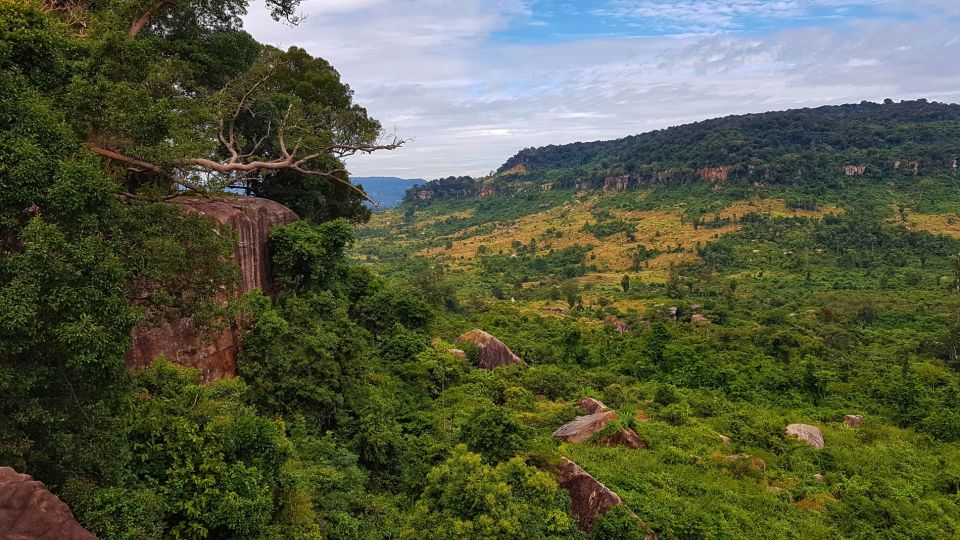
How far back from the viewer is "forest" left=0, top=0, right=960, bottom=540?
25.4 ft

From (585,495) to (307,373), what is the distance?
7.75 meters

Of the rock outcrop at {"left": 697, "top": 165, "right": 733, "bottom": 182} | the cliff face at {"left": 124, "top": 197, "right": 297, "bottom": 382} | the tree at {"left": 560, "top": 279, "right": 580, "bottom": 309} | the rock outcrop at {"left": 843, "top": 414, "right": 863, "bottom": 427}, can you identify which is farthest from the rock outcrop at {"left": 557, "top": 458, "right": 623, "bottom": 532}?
the rock outcrop at {"left": 697, "top": 165, "right": 733, "bottom": 182}

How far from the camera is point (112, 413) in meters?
8.48

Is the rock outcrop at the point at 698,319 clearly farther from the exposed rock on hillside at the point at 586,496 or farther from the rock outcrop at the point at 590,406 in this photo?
the exposed rock on hillside at the point at 586,496

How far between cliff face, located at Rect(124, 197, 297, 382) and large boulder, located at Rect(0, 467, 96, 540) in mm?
4135

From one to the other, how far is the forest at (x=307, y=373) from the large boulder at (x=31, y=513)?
68cm

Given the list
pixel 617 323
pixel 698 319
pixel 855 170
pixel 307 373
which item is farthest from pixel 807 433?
pixel 855 170

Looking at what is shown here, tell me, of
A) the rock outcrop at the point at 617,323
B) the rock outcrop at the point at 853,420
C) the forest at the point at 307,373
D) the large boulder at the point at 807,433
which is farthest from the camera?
the rock outcrop at the point at 617,323

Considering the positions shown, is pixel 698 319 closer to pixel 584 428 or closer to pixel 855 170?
pixel 584 428

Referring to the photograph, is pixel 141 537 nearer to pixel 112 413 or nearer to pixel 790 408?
pixel 112 413

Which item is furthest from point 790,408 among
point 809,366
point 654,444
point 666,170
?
point 666,170

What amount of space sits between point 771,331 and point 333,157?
27858 millimetres

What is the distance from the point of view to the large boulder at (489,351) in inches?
1029

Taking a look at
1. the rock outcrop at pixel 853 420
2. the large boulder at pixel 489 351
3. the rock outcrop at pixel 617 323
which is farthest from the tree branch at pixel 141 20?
the rock outcrop at pixel 617 323
